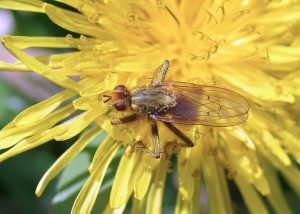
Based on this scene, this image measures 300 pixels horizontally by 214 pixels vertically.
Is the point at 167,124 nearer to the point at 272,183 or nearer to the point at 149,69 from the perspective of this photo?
the point at 149,69

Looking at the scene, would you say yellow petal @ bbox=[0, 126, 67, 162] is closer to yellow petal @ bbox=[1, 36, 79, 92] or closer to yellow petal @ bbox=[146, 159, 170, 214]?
yellow petal @ bbox=[1, 36, 79, 92]

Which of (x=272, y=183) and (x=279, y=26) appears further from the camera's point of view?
(x=272, y=183)

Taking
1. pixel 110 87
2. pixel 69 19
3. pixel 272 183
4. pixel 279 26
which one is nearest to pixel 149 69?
pixel 110 87

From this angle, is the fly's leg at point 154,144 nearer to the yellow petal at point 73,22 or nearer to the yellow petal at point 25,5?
the yellow petal at point 73,22

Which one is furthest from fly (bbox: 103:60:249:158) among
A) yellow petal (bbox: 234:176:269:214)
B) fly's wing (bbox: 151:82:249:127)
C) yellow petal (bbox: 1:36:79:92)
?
yellow petal (bbox: 234:176:269:214)

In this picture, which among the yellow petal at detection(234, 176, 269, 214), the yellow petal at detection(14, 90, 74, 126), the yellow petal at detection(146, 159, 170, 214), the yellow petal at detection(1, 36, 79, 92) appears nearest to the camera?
the yellow petal at detection(1, 36, 79, 92)

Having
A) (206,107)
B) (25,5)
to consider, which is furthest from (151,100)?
(25,5)

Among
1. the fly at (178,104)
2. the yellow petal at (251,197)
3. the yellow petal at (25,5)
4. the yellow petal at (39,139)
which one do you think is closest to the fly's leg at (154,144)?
the fly at (178,104)
